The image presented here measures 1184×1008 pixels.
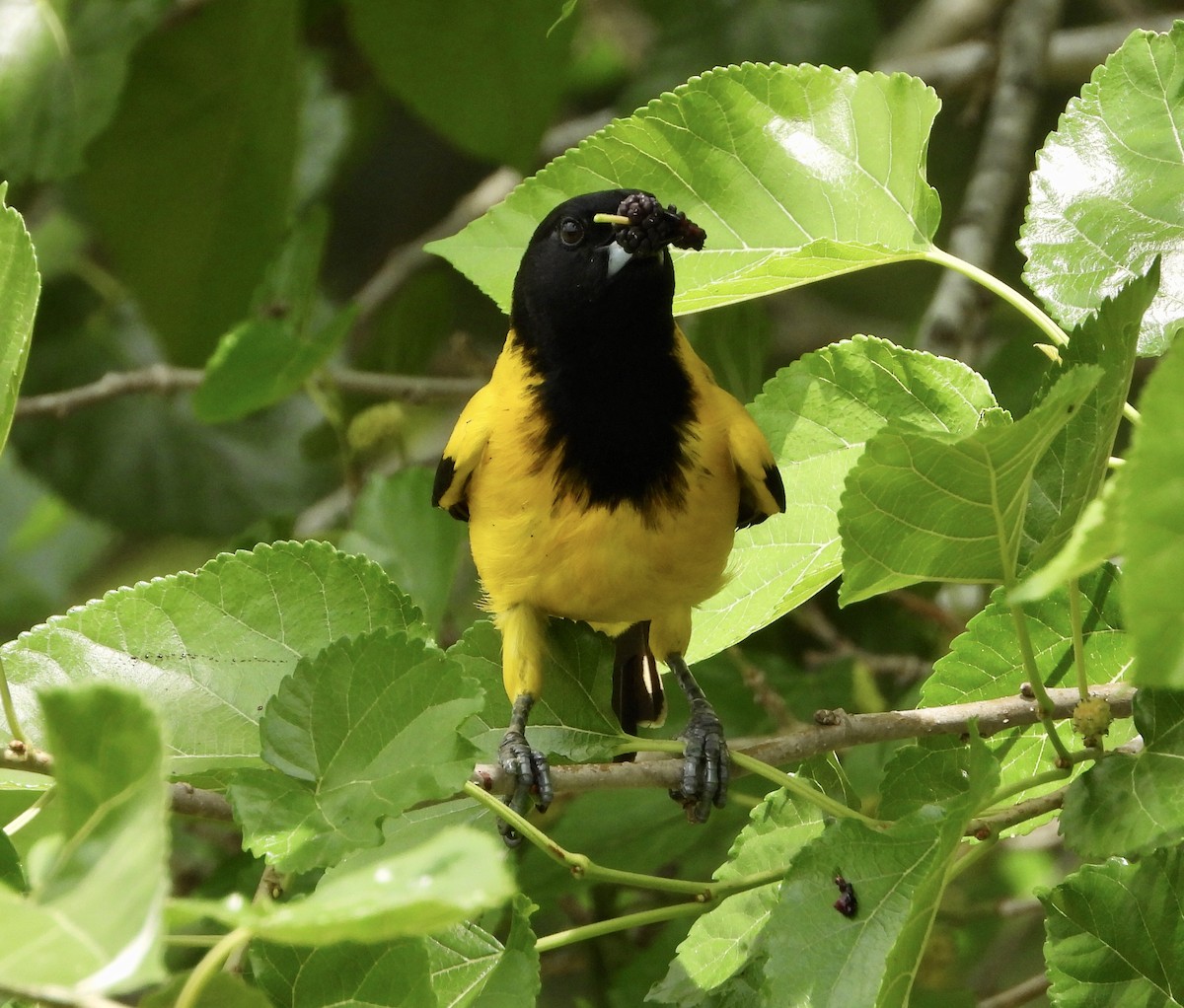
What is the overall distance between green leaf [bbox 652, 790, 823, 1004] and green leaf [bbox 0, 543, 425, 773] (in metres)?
0.53

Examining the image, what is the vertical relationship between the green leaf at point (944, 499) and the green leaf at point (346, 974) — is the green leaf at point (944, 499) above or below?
above

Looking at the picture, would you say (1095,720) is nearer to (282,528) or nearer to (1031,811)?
(1031,811)

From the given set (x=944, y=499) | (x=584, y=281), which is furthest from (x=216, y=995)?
(x=584, y=281)

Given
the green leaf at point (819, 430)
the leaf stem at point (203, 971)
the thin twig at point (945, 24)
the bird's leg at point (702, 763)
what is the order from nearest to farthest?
the leaf stem at point (203, 971) < the green leaf at point (819, 430) < the bird's leg at point (702, 763) < the thin twig at point (945, 24)

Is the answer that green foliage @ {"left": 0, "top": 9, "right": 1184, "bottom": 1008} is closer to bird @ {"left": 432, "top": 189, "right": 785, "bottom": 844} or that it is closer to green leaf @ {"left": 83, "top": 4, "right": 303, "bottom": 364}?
bird @ {"left": 432, "top": 189, "right": 785, "bottom": 844}

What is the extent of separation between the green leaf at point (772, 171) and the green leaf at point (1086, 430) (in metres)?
0.39

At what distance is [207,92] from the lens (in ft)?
12.8

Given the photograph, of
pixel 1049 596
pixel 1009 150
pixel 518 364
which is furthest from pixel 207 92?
pixel 1049 596

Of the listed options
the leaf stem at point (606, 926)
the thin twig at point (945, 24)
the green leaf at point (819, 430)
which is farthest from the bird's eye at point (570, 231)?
the thin twig at point (945, 24)

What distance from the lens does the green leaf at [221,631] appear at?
1735 millimetres

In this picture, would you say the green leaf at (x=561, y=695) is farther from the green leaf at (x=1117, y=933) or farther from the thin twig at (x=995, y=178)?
the thin twig at (x=995, y=178)

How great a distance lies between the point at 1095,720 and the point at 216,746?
110 cm

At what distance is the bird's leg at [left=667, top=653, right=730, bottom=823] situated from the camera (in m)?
1.96

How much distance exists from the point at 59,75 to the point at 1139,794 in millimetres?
2837
